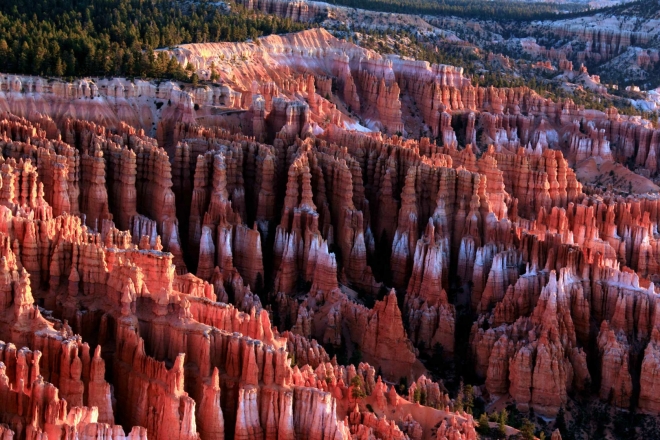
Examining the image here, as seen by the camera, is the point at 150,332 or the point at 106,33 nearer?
the point at 150,332

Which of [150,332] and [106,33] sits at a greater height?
[150,332]

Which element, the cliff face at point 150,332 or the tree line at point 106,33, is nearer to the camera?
the cliff face at point 150,332

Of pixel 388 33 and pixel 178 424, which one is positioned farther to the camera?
pixel 388 33

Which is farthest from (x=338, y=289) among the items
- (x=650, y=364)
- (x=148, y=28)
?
(x=148, y=28)

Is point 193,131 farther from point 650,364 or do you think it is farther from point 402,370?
point 650,364

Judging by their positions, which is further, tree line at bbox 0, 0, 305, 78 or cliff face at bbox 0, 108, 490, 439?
tree line at bbox 0, 0, 305, 78

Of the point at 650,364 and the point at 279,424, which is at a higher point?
the point at 279,424

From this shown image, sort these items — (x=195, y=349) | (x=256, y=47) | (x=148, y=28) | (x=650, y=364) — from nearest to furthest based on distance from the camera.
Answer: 1. (x=195, y=349)
2. (x=650, y=364)
3. (x=148, y=28)
4. (x=256, y=47)

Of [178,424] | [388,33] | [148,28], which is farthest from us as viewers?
[388,33]
